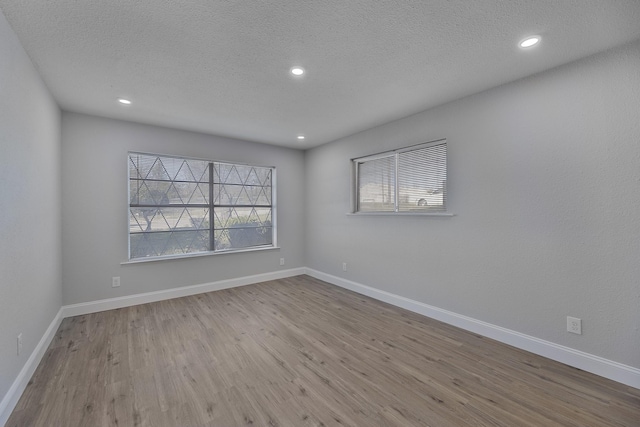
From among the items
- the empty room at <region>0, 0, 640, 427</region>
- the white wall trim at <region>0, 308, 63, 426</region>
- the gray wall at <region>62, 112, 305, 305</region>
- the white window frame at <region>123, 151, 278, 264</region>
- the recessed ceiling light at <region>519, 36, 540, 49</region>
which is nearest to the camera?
the white wall trim at <region>0, 308, 63, 426</region>

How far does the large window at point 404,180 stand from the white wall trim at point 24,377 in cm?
373

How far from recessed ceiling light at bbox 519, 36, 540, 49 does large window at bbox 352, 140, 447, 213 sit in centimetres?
115

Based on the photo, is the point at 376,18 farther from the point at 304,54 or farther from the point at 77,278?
the point at 77,278

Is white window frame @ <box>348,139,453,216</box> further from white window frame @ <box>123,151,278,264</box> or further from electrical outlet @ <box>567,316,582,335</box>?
white window frame @ <box>123,151,278,264</box>

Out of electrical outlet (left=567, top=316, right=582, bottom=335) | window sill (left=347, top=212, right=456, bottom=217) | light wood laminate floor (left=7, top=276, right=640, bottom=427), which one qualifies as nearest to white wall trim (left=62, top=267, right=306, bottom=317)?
light wood laminate floor (left=7, top=276, right=640, bottom=427)

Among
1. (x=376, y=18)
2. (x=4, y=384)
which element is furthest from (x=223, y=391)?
(x=376, y=18)

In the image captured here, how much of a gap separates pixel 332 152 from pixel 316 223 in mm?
1332

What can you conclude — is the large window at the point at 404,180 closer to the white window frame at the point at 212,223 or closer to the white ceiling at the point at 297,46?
the white ceiling at the point at 297,46

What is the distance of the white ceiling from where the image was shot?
63.6 inches

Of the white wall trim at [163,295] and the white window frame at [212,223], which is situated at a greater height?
the white window frame at [212,223]

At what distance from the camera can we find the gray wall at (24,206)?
1649 millimetres

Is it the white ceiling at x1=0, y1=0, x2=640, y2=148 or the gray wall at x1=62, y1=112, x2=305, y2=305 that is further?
the gray wall at x1=62, y1=112, x2=305, y2=305

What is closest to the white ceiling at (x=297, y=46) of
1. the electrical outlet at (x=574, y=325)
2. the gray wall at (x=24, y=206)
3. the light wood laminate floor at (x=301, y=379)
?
the gray wall at (x=24, y=206)

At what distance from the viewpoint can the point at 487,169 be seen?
2.66m
